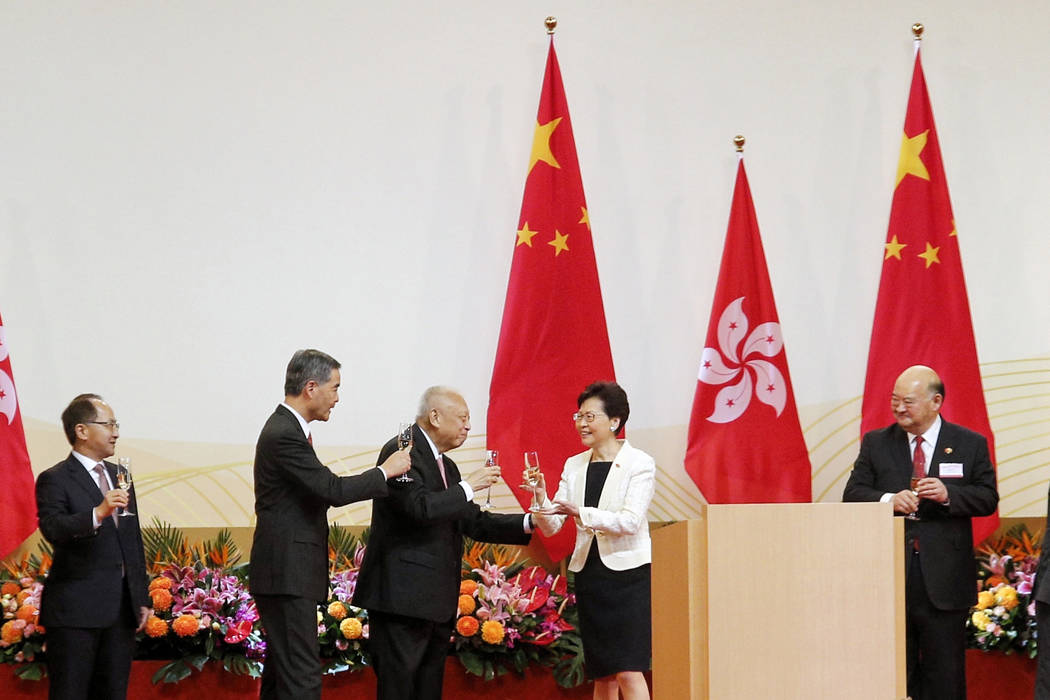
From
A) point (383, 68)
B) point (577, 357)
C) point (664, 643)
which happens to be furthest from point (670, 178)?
point (664, 643)

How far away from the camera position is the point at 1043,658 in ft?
11.7

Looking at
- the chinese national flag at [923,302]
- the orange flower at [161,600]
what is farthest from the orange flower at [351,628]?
the chinese national flag at [923,302]

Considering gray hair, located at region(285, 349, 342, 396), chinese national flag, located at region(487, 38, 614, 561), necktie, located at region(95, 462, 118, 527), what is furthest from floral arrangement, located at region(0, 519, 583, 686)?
gray hair, located at region(285, 349, 342, 396)

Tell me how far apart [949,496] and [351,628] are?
8.56 feet

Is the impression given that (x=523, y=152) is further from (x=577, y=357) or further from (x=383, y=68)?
(x=577, y=357)

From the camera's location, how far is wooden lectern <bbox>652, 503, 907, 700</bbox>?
2.51 m

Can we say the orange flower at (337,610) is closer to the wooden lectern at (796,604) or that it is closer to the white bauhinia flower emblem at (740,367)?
the white bauhinia flower emblem at (740,367)

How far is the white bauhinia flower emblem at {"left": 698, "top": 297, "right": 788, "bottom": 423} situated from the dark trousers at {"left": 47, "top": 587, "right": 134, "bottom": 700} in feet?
9.98

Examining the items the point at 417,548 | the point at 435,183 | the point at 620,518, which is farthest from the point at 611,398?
the point at 435,183

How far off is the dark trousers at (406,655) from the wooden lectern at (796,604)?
184 centimetres

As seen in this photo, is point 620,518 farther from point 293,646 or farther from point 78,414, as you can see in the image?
point 78,414

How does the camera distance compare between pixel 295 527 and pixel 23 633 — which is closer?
pixel 295 527

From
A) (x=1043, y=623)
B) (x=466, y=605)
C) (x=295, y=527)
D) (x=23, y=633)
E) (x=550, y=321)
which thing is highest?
(x=550, y=321)

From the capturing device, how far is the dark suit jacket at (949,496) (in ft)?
15.4
